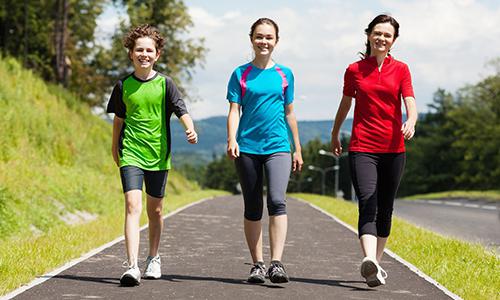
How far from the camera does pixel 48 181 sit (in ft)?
58.7

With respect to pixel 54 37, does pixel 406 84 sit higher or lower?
lower

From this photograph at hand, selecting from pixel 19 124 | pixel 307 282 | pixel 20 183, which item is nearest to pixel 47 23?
pixel 19 124

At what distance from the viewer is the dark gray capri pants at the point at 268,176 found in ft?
24.7

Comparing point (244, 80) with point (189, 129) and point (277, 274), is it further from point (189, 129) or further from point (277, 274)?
point (277, 274)

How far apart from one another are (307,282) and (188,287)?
1.14m

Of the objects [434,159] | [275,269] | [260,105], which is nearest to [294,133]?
[260,105]

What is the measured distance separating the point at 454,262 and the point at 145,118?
398 centimetres

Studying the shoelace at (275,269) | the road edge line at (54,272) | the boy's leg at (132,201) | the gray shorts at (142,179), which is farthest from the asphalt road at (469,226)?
the boy's leg at (132,201)

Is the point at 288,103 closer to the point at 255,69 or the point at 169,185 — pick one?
the point at 255,69

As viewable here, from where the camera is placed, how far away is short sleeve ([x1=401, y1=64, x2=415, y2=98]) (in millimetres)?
7383

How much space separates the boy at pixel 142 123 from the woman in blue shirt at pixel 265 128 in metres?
0.44

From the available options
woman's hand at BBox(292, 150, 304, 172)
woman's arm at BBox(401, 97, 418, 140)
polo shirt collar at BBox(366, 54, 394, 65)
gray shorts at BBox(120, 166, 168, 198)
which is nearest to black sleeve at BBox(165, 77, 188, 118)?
gray shorts at BBox(120, 166, 168, 198)

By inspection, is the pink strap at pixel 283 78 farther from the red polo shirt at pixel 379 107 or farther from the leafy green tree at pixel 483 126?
the leafy green tree at pixel 483 126

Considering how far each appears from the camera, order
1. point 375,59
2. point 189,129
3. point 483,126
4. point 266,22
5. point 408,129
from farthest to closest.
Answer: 1. point 483,126
2. point 189,129
3. point 266,22
4. point 375,59
5. point 408,129
